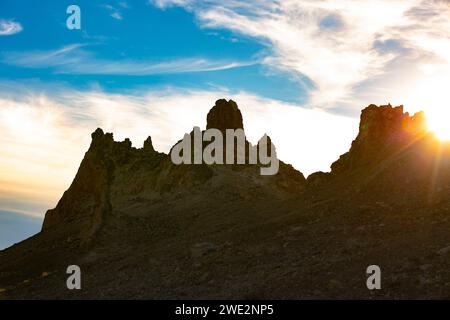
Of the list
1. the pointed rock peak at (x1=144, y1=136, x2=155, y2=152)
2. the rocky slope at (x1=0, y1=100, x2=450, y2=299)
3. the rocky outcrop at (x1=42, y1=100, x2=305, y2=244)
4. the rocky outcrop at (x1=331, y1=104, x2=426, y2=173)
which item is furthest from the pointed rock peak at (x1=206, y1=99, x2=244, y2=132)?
the rocky outcrop at (x1=331, y1=104, x2=426, y2=173)

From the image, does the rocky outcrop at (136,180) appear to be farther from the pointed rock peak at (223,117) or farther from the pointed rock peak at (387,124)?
the pointed rock peak at (387,124)

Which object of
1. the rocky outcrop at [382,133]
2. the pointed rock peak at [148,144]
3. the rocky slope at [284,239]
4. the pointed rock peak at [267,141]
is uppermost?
the pointed rock peak at [148,144]

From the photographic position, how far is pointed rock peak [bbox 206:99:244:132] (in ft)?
269

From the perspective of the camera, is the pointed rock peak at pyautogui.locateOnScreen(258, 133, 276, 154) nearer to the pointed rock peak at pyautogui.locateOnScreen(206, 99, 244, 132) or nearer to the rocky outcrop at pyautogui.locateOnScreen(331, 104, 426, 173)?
the pointed rock peak at pyautogui.locateOnScreen(206, 99, 244, 132)

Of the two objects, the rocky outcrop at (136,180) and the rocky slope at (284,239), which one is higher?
the rocky outcrop at (136,180)

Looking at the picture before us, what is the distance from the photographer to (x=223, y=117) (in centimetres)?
8238

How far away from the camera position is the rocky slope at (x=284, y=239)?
25641 mm

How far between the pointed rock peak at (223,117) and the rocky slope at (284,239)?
1530 cm

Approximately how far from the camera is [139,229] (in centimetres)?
5216

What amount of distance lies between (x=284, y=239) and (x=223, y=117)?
163 ft

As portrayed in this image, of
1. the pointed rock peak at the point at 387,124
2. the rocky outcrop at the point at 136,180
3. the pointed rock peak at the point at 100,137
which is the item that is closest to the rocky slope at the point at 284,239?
the pointed rock peak at the point at 387,124

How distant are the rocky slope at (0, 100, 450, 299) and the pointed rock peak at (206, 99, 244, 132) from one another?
15.3 metres
